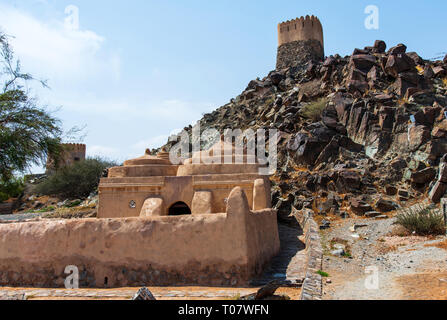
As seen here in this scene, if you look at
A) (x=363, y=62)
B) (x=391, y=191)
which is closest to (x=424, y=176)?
(x=391, y=191)

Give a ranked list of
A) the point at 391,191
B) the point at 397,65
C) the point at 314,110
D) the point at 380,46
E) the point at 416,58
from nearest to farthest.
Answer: the point at 391,191 → the point at 314,110 → the point at 397,65 → the point at 416,58 → the point at 380,46

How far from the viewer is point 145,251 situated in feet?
28.3

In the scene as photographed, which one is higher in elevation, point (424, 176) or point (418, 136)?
point (418, 136)

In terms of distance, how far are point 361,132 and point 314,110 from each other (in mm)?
3422

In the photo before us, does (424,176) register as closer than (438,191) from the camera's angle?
No

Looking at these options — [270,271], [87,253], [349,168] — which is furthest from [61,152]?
[349,168]

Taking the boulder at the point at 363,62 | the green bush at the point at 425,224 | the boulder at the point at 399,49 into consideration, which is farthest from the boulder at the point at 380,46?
the green bush at the point at 425,224

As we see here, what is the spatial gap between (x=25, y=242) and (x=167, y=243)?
3482 millimetres

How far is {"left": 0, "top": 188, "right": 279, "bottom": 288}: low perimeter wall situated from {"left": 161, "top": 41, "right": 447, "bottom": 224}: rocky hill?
864cm

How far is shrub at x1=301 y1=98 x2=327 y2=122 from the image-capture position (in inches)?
890

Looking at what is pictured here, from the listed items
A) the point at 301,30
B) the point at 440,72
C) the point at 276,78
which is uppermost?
the point at 301,30

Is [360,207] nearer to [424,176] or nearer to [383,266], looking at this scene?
[424,176]

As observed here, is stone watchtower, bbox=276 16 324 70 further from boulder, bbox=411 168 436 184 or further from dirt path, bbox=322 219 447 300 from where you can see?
dirt path, bbox=322 219 447 300

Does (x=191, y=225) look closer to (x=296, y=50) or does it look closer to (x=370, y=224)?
(x=370, y=224)
